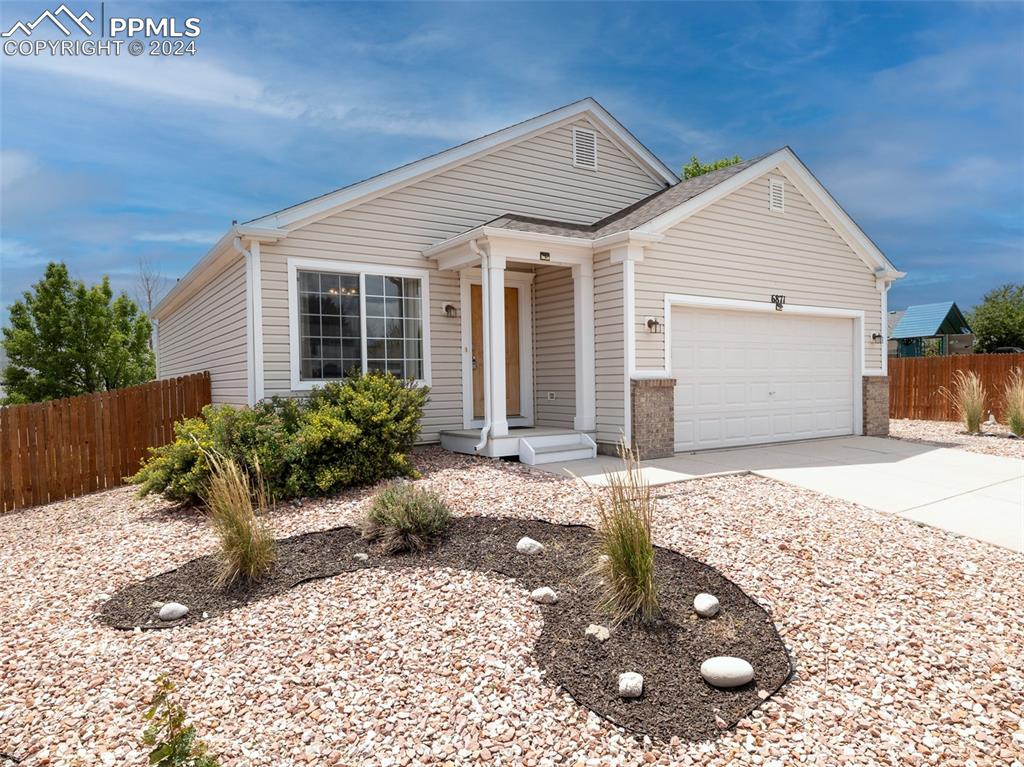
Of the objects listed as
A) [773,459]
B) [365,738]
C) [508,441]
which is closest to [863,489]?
[773,459]

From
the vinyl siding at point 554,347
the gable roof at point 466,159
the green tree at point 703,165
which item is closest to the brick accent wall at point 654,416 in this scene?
the vinyl siding at point 554,347

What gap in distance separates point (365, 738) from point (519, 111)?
11673 mm

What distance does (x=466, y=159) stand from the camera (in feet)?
31.3

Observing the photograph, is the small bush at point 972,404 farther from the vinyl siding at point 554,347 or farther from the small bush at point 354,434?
the small bush at point 354,434

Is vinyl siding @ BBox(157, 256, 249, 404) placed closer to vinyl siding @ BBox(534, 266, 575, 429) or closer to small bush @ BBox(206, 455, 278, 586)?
vinyl siding @ BBox(534, 266, 575, 429)

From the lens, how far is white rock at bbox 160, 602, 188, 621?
11.9ft

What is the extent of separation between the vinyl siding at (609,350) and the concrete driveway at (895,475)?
1.82ft

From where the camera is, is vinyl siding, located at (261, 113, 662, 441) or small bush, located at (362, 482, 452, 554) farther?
vinyl siding, located at (261, 113, 662, 441)

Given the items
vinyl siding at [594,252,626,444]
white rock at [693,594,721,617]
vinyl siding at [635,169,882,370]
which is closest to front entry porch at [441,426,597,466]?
vinyl siding at [594,252,626,444]

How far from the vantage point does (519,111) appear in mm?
11859

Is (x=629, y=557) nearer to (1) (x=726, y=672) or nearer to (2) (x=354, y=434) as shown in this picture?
(1) (x=726, y=672)

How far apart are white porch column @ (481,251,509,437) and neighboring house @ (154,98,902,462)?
0.03 metres

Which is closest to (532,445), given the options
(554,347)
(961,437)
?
(554,347)

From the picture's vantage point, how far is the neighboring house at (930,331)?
84.8ft
